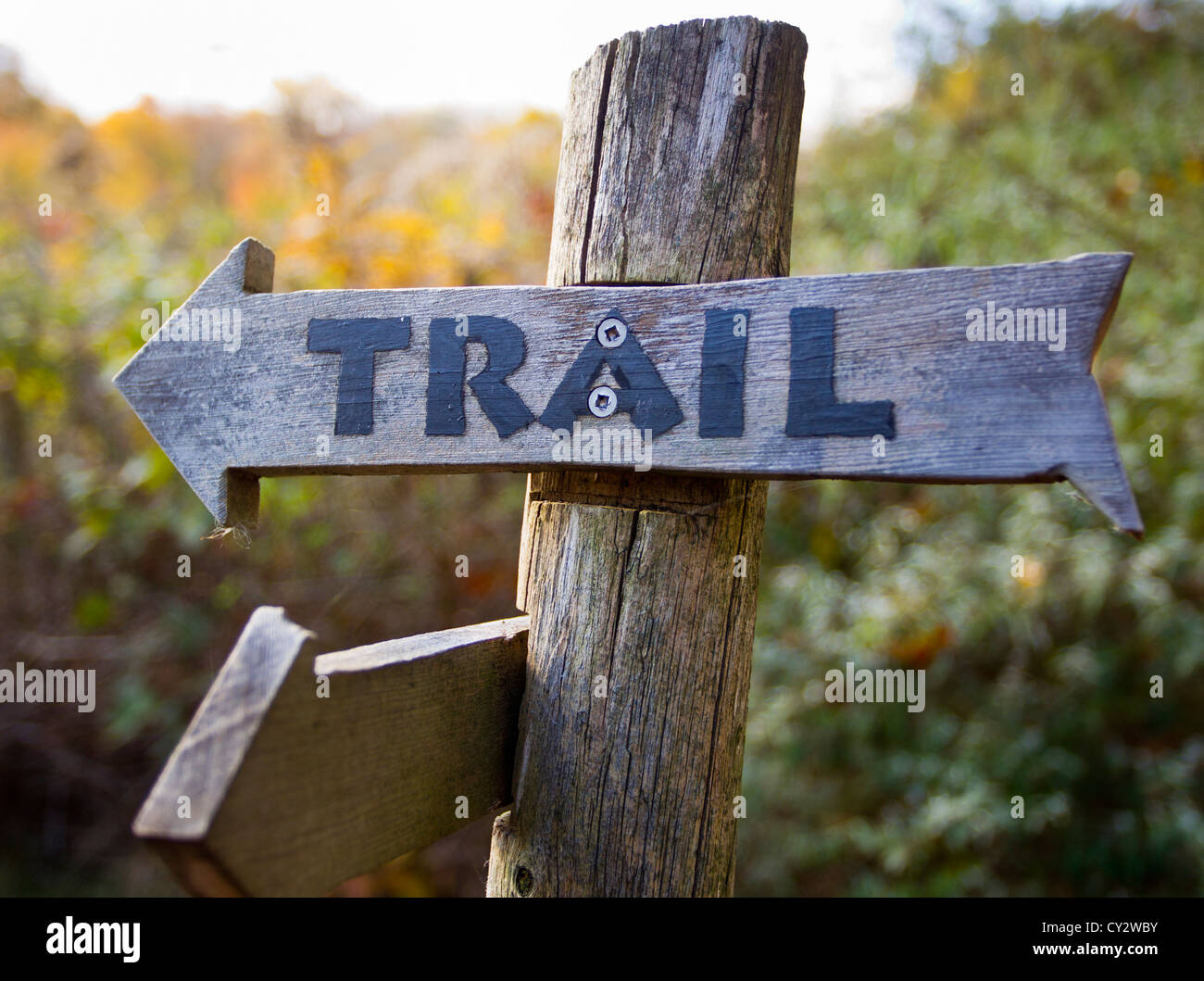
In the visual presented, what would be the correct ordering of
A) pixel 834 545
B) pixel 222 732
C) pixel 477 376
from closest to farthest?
pixel 222 732, pixel 477 376, pixel 834 545

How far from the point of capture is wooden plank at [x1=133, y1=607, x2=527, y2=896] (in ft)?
2.60

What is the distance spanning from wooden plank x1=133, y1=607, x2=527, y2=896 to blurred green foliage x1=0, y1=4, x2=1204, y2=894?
231 cm

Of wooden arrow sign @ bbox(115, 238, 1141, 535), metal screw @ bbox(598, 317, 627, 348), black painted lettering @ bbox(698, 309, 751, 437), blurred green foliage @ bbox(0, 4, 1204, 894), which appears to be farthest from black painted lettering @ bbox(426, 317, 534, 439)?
blurred green foliage @ bbox(0, 4, 1204, 894)

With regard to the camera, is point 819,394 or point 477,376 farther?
point 477,376

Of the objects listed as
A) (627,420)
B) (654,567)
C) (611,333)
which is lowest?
(654,567)

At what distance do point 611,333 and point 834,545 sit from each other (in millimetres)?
2834

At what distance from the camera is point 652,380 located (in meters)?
1.14

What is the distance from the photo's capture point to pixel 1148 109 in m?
3.63

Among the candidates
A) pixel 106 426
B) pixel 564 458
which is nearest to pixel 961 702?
pixel 564 458

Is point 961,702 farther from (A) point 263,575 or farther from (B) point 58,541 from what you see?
(B) point 58,541

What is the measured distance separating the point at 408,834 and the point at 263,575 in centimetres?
308

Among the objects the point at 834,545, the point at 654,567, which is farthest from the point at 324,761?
the point at 834,545

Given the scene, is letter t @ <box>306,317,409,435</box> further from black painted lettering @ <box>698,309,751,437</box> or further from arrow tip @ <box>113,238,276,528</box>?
black painted lettering @ <box>698,309,751,437</box>

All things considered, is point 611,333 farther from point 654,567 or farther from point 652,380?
point 654,567
